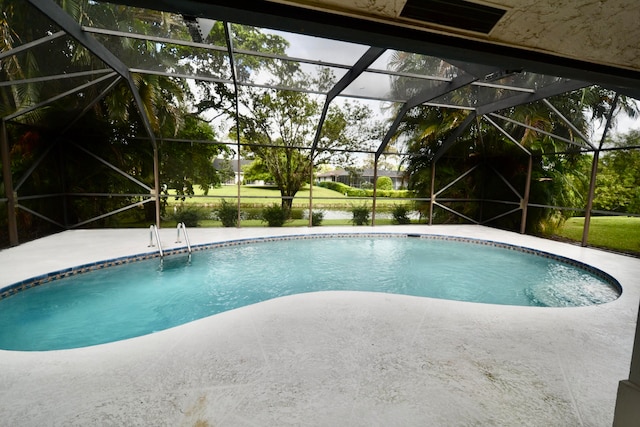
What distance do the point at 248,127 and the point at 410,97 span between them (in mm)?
5048

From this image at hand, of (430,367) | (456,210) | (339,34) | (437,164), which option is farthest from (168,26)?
(456,210)

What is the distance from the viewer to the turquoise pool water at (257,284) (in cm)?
354

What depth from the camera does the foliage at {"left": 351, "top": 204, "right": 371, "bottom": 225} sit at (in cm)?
1074

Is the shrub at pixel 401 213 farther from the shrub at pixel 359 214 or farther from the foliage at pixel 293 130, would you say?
the foliage at pixel 293 130

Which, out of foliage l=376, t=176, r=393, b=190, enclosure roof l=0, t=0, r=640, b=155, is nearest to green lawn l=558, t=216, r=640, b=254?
enclosure roof l=0, t=0, r=640, b=155

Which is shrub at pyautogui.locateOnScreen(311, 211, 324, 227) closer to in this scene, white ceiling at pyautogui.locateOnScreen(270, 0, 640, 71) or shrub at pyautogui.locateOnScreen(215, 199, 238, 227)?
shrub at pyautogui.locateOnScreen(215, 199, 238, 227)

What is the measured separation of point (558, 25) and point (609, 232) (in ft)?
47.5

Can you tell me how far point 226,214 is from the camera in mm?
9438

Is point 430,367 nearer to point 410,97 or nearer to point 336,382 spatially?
point 336,382

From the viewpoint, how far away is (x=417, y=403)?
173 centimetres

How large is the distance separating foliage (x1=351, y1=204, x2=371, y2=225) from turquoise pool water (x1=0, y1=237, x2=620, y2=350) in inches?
120

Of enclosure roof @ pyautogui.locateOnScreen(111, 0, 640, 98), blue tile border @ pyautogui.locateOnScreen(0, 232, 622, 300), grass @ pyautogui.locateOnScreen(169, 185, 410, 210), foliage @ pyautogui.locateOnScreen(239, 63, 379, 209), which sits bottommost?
blue tile border @ pyautogui.locateOnScreen(0, 232, 622, 300)

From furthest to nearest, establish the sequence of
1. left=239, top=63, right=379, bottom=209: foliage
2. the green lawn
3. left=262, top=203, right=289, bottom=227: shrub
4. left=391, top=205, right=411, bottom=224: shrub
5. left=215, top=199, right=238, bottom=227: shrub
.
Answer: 1. left=391, top=205, right=411, bottom=224: shrub
2. the green lawn
3. left=262, top=203, right=289, bottom=227: shrub
4. left=215, top=199, right=238, bottom=227: shrub
5. left=239, top=63, right=379, bottom=209: foliage

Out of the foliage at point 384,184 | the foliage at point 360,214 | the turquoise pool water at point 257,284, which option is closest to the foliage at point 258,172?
the foliage at point 360,214
